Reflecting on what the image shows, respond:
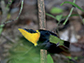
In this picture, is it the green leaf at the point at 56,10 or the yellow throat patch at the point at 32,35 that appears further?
the green leaf at the point at 56,10

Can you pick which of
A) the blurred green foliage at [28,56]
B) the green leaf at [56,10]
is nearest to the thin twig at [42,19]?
the blurred green foliage at [28,56]

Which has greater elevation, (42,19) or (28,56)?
(42,19)

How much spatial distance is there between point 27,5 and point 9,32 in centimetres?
80

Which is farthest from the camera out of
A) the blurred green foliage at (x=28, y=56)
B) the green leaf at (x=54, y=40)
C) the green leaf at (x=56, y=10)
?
the green leaf at (x=56, y=10)

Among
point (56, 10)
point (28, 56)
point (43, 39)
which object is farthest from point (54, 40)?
point (56, 10)

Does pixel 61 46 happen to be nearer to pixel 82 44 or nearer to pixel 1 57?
pixel 1 57

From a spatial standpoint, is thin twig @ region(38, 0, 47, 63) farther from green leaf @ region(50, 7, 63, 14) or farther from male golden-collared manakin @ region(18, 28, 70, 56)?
green leaf @ region(50, 7, 63, 14)

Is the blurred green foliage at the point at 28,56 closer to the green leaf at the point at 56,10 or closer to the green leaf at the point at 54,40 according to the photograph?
the green leaf at the point at 54,40

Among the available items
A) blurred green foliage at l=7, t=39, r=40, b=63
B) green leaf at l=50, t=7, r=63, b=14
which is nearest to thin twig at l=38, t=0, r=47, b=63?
blurred green foliage at l=7, t=39, r=40, b=63

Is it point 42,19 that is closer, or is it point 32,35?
point 32,35

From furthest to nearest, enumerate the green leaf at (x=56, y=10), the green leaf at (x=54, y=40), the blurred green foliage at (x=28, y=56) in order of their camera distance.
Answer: the green leaf at (x=56, y=10)
the green leaf at (x=54, y=40)
the blurred green foliage at (x=28, y=56)

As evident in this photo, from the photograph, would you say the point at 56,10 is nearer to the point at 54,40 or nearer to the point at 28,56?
the point at 54,40

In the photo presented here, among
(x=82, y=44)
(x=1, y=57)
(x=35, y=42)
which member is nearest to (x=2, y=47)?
(x=1, y=57)

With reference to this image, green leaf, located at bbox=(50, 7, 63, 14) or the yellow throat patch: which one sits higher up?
green leaf, located at bbox=(50, 7, 63, 14)
